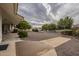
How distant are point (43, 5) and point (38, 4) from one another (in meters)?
0.09

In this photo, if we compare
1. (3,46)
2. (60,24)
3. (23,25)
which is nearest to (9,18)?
(23,25)

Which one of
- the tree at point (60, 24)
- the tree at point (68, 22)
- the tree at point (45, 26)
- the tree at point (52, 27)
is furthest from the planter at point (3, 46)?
the tree at point (68, 22)

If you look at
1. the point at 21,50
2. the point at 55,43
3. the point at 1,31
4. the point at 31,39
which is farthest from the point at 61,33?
the point at 1,31

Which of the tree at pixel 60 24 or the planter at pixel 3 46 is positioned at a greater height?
the tree at pixel 60 24

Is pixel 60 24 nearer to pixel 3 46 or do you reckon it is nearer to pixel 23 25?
pixel 23 25

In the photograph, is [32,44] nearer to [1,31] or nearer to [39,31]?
[39,31]

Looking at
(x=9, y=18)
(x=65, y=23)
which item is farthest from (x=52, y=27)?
(x=9, y=18)

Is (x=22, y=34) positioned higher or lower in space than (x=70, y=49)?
higher

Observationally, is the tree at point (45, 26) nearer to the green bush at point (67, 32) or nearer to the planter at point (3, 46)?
the green bush at point (67, 32)

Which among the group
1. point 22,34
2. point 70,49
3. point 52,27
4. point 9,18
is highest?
point 9,18

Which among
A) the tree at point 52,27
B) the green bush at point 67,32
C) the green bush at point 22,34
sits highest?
the tree at point 52,27

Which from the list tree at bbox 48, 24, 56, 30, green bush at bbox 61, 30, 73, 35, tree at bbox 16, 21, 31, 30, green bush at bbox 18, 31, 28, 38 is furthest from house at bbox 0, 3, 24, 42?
green bush at bbox 61, 30, 73, 35

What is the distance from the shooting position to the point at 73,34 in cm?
358

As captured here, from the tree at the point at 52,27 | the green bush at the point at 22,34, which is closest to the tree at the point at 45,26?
the tree at the point at 52,27
